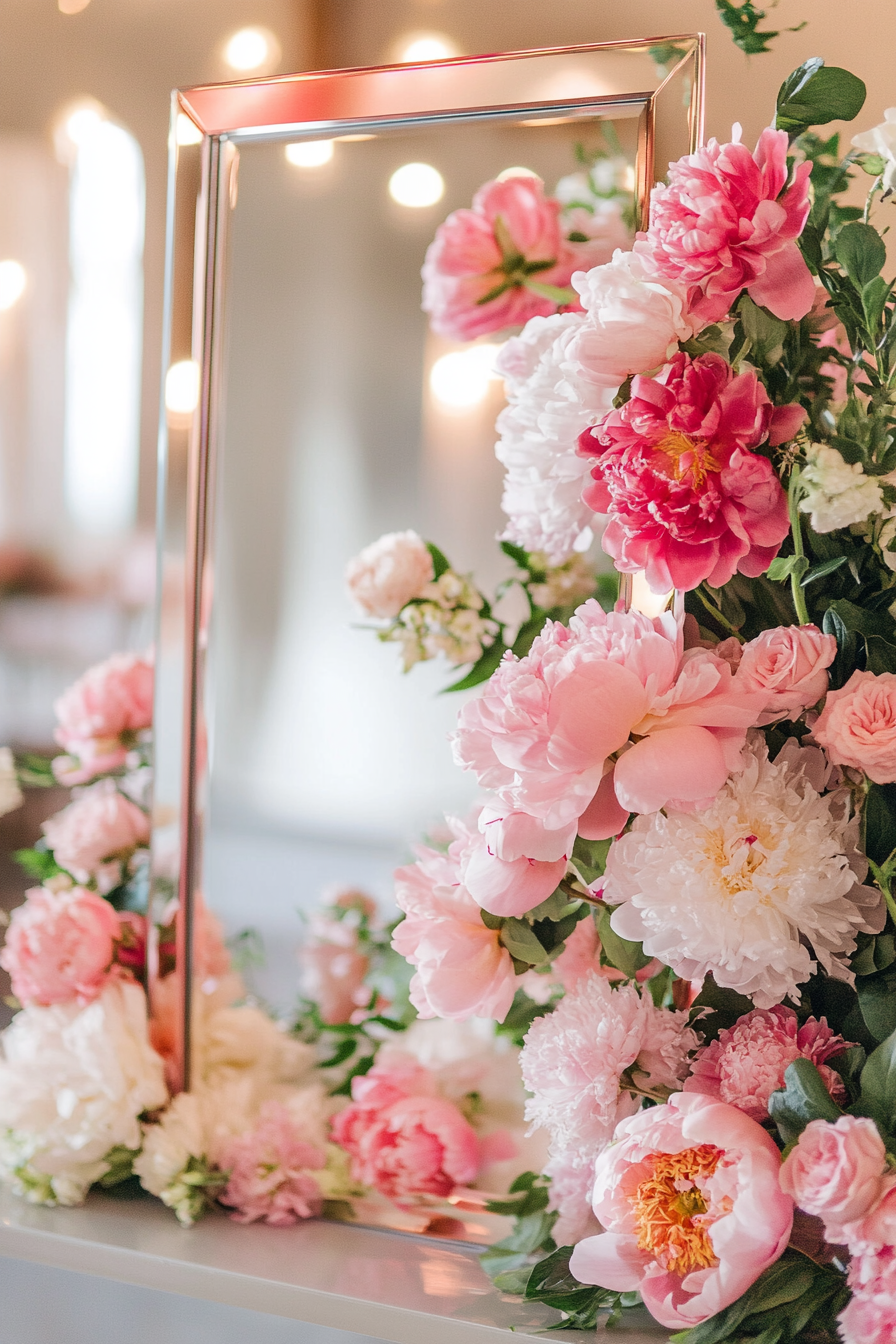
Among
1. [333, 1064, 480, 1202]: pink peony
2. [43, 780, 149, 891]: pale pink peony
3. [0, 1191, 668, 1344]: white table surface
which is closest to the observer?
[0, 1191, 668, 1344]: white table surface

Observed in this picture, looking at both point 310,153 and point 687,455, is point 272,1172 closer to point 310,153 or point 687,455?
point 687,455

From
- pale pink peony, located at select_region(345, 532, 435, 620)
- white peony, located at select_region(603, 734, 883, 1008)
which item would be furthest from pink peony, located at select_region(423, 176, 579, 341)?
white peony, located at select_region(603, 734, 883, 1008)

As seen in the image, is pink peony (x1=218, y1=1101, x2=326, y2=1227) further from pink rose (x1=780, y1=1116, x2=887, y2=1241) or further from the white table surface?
pink rose (x1=780, y1=1116, x2=887, y2=1241)

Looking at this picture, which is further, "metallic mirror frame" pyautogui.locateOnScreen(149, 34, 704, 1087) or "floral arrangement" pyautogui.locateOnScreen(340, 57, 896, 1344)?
"metallic mirror frame" pyautogui.locateOnScreen(149, 34, 704, 1087)

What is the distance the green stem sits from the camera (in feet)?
1.73

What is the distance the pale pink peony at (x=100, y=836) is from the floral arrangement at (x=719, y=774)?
32 centimetres

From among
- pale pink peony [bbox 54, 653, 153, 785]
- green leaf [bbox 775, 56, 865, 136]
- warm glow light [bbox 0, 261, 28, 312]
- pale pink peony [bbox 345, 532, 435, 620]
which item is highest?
green leaf [bbox 775, 56, 865, 136]

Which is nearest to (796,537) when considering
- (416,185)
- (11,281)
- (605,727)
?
(605,727)

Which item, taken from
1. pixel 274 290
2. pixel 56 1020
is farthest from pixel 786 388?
pixel 56 1020

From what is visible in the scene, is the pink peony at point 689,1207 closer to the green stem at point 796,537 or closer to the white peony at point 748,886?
the white peony at point 748,886

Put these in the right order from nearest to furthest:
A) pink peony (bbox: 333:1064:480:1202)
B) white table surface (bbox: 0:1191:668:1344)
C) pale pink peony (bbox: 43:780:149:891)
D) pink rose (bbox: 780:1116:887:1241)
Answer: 1. pink rose (bbox: 780:1116:887:1241)
2. white table surface (bbox: 0:1191:668:1344)
3. pink peony (bbox: 333:1064:480:1202)
4. pale pink peony (bbox: 43:780:149:891)

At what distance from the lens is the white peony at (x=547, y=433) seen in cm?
56

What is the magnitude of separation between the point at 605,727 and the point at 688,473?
→ 122 mm

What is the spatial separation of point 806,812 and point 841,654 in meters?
0.08
